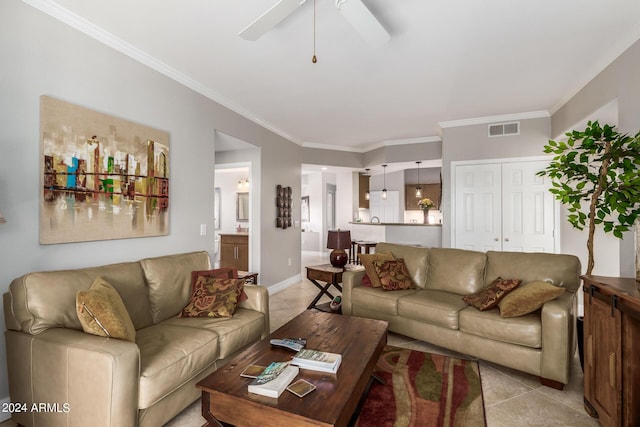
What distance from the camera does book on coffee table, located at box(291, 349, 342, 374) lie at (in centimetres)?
171

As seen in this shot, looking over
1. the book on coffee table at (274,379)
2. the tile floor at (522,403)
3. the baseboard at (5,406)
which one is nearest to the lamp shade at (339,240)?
the tile floor at (522,403)

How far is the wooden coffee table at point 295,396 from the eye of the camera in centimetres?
138

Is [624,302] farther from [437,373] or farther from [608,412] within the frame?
[437,373]

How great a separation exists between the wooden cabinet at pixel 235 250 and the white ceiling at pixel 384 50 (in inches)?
106

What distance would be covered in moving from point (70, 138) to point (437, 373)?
3.35 meters

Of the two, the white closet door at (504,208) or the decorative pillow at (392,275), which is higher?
the white closet door at (504,208)

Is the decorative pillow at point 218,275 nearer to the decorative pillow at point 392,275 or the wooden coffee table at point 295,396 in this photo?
the wooden coffee table at point 295,396

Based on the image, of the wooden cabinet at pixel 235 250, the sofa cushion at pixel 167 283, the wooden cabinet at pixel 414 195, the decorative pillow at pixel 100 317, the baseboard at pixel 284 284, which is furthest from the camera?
the wooden cabinet at pixel 414 195

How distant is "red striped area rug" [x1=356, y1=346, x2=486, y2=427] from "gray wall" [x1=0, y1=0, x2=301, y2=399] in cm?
236

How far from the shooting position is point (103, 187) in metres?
2.55

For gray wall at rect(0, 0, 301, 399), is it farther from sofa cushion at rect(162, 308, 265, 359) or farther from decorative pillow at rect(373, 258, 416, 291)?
decorative pillow at rect(373, 258, 416, 291)

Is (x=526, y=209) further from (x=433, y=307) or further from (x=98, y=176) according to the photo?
(x=98, y=176)

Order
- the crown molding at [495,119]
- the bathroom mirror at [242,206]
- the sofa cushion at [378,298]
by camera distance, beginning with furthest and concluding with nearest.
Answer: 1. the bathroom mirror at [242,206]
2. the crown molding at [495,119]
3. the sofa cushion at [378,298]

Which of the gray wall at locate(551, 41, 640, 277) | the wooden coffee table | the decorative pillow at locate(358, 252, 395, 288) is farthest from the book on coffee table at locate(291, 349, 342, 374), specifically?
the gray wall at locate(551, 41, 640, 277)
